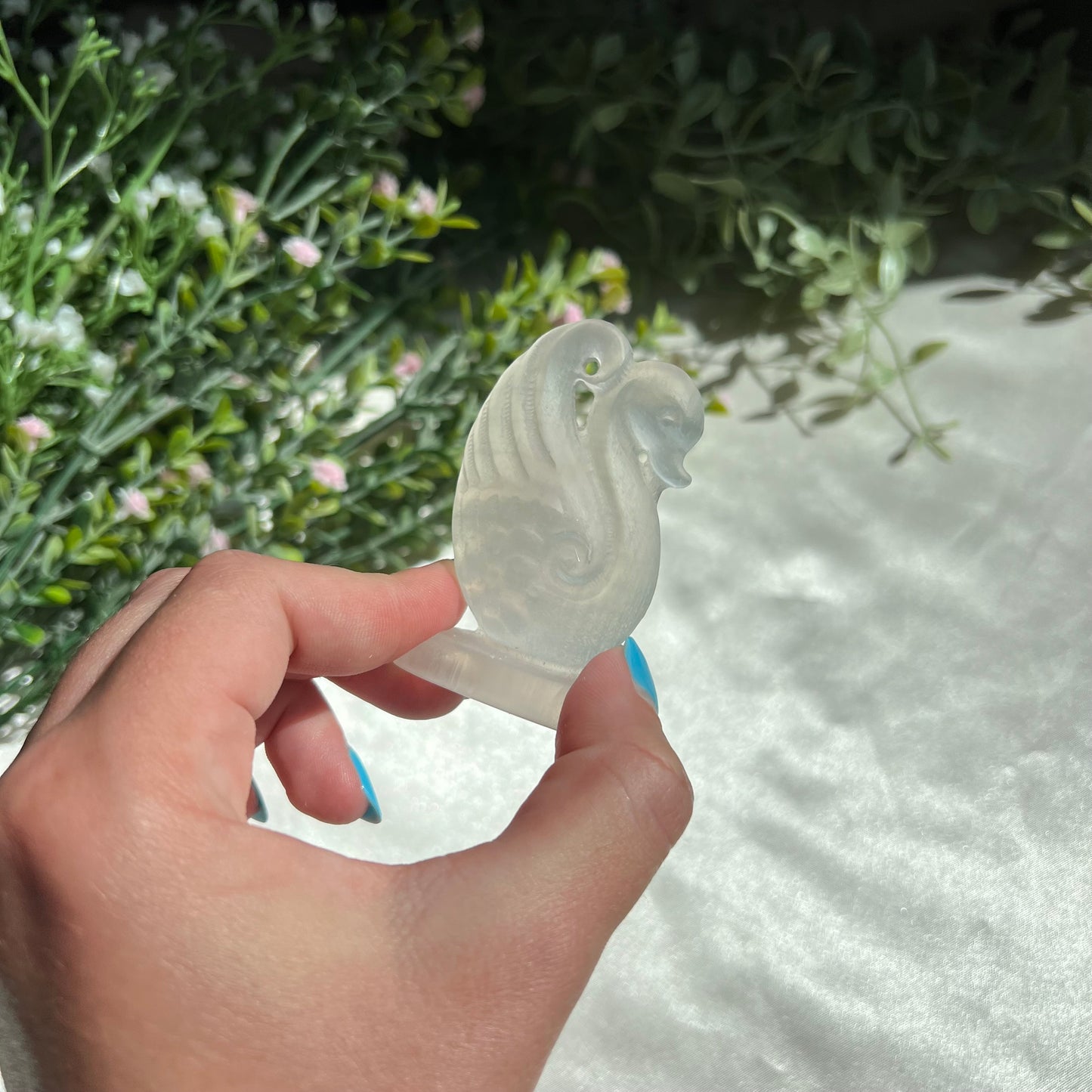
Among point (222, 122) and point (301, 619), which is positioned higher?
point (222, 122)

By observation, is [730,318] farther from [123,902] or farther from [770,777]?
[123,902]

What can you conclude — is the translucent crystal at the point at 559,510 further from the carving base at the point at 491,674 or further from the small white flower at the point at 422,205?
the small white flower at the point at 422,205

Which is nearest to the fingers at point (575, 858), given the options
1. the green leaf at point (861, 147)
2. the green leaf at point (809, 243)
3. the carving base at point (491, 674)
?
the carving base at point (491, 674)

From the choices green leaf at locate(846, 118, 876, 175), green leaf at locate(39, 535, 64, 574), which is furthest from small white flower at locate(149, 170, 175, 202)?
green leaf at locate(846, 118, 876, 175)

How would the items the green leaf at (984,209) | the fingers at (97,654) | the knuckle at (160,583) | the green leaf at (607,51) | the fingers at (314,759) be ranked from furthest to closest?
the green leaf at (984,209) → the green leaf at (607,51) → the fingers at (314,759) → the knuckle at (160,583) → the fingers at (97,654)

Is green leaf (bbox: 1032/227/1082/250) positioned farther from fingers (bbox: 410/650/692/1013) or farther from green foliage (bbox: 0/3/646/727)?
fingers (bbox: 410/650/692/1013)

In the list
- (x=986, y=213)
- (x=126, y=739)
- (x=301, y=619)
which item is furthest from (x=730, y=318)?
(x=126, y=739)
